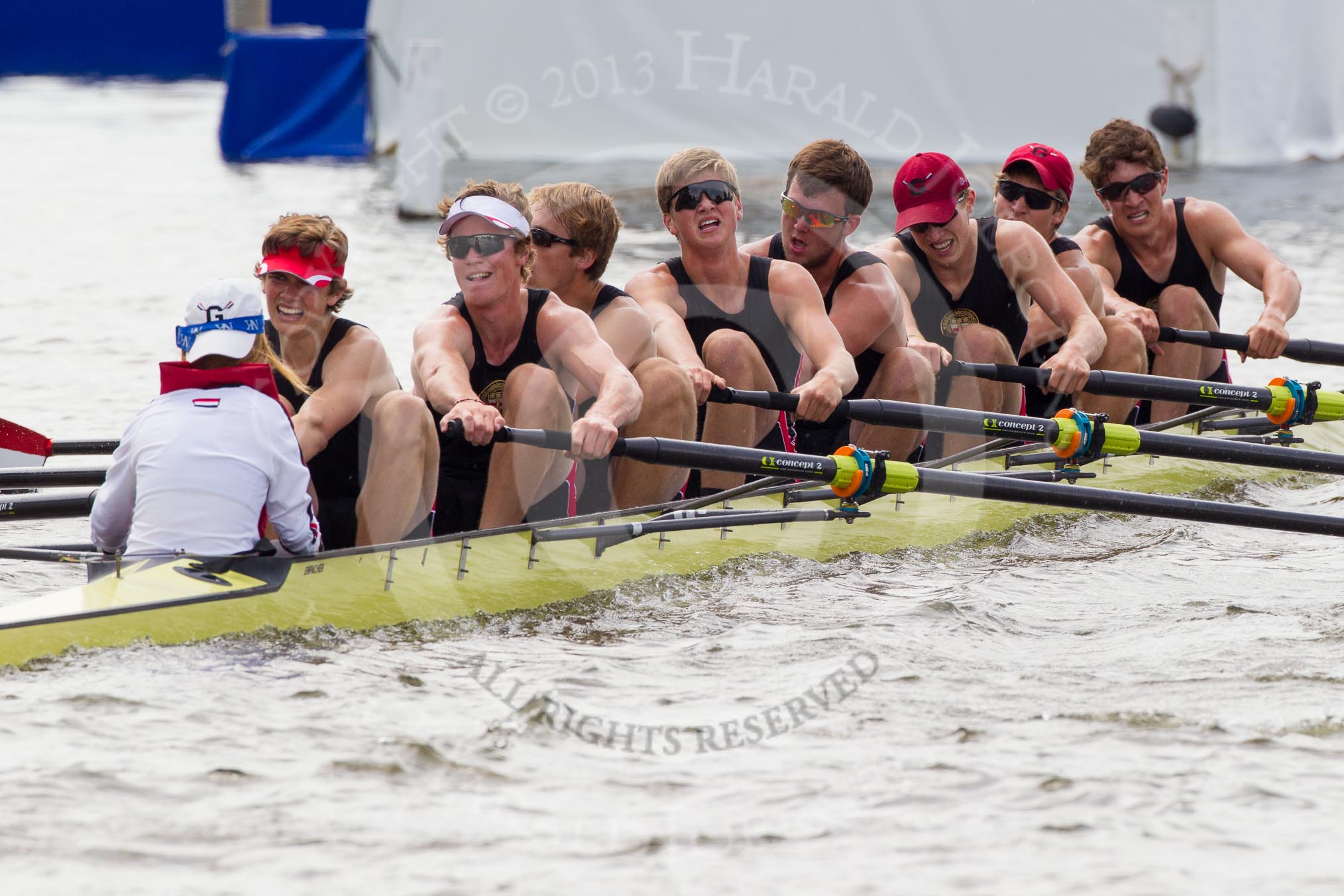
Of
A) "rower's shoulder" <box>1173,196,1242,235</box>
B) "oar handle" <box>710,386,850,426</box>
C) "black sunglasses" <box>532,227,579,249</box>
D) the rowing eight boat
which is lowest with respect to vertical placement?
the rowing eight boat

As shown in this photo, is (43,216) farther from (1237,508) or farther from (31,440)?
(1237,508)

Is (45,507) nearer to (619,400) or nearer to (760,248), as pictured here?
(619,400)

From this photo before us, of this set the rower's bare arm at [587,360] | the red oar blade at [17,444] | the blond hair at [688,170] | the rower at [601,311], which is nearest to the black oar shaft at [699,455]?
the rower's bare arm at [587,360]

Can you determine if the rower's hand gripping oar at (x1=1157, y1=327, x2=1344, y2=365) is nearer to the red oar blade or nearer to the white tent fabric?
the red oar blade

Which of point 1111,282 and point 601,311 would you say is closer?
point 601,311

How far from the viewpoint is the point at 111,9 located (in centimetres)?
2773

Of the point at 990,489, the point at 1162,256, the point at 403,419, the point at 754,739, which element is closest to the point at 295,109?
the point at 1162,256

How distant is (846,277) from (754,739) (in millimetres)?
2229

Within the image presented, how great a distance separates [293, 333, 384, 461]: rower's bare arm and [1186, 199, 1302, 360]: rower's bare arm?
3643mm

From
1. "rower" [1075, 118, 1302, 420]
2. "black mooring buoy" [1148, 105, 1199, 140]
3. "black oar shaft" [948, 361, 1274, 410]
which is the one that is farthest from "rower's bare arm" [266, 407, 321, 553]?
"black mooring buoy" [1148, 105, 1199, 140]

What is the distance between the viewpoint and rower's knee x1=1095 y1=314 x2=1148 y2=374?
6.02m

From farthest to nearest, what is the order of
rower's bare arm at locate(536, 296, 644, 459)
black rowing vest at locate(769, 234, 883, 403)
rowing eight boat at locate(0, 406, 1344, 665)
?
black rowing vest at locate(769, 234, 883, 403), rower's bare arm at locate(536, 296, 644, 459), rowing eight boat at locate(0, 406, 1344, 665)

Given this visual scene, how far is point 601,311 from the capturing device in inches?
192

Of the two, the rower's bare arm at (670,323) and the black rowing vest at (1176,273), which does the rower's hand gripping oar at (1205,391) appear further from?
the rower's bare arm at (670,323)
